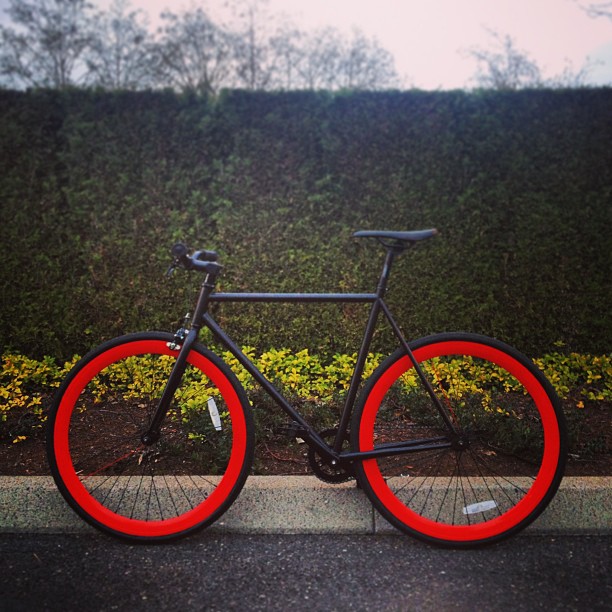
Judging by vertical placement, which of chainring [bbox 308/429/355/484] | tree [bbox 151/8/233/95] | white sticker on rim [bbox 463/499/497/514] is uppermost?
tree [bbox 151/8/233/95]

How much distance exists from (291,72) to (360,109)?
434 centimetres

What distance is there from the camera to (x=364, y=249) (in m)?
4.91

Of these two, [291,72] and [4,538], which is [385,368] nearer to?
[4,538]

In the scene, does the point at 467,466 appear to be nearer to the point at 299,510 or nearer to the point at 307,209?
the point at 299,510

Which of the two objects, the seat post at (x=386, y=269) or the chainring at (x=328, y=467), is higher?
the seat post at (x=386, y=269)

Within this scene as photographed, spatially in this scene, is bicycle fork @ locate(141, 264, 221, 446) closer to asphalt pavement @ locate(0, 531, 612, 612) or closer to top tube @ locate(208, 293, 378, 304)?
top tube @ locate(208, 293, 378, 304)

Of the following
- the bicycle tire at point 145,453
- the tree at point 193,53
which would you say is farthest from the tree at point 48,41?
the bicycle tire at point 145,453

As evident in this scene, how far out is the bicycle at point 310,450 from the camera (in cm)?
246

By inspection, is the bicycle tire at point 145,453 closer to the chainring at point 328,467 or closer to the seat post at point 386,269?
the chainring at point 328,467

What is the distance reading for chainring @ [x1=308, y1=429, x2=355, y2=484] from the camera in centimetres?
252

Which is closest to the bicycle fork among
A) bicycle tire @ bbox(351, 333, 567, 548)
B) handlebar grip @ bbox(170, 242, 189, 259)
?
handlebar grip @ bbox(170, 242, 189, 259)

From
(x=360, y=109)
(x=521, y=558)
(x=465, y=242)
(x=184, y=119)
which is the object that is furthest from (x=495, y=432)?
(x=184, y=119)

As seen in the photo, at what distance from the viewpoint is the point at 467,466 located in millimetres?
2965

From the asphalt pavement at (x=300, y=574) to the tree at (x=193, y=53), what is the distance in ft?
24.5
